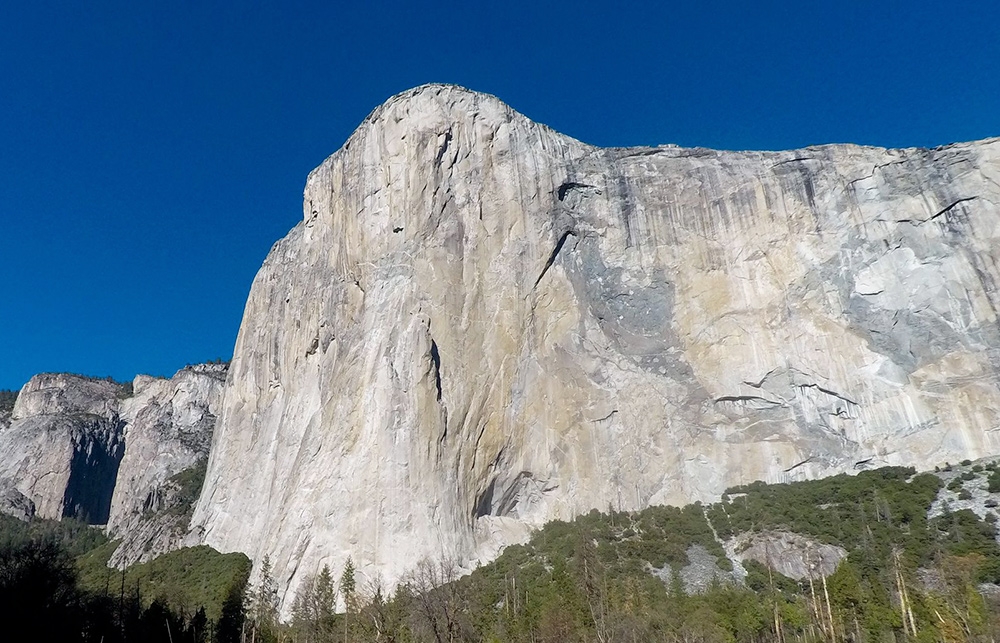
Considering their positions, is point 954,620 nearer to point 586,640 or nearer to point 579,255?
point 586,640

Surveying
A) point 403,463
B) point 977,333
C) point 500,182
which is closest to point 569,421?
point 403,463

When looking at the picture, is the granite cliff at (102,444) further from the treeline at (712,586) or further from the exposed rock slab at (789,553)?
the exposed rock slab at (789,553)

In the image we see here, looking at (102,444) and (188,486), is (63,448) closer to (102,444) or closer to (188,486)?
(102,444)

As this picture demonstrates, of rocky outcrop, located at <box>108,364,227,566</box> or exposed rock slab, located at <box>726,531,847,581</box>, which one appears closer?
exposed rock slab, located at <box>726,531,847,581</box>

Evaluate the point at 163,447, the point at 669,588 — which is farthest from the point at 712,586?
the point at 163,447

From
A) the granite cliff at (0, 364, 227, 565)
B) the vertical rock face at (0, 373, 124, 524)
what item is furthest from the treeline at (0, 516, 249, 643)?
the vertical rock face at (0, 373, 124, 524)

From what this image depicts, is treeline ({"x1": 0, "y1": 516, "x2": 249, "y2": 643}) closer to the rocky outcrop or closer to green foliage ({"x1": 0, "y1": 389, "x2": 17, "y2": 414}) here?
the rocky outcrop
